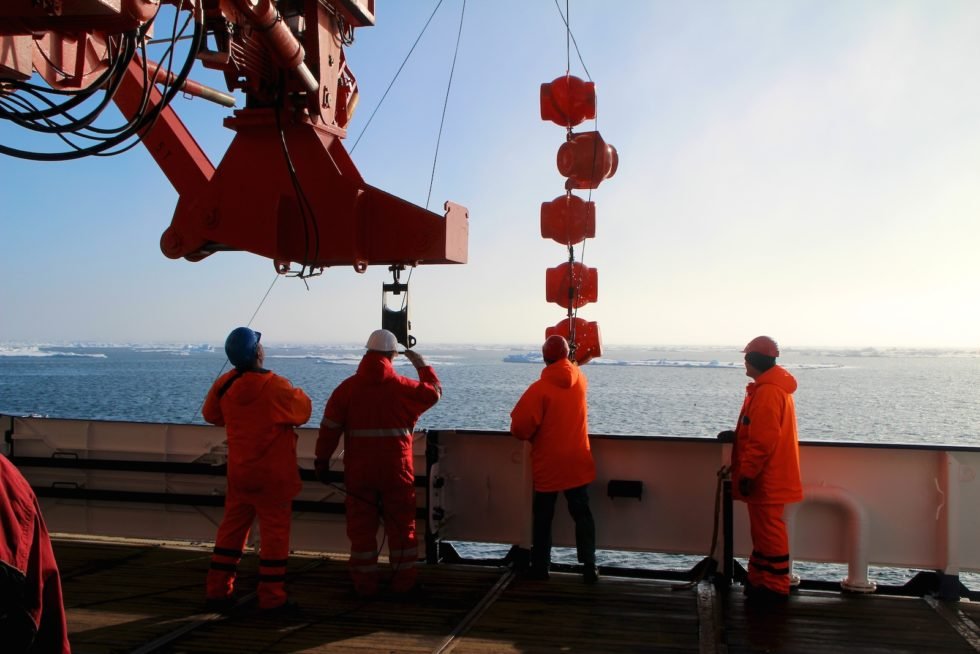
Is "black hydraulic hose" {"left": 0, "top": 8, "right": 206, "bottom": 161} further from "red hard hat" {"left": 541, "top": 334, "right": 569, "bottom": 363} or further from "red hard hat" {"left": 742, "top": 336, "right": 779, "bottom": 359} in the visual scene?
"red hard hat" {"left": 742, "top": 336, "right": 779, "bottom": 359}

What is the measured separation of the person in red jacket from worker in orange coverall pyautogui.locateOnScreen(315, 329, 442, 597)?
0.79 m

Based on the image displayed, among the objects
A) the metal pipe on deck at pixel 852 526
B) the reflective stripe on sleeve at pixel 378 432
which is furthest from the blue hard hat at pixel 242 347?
the metal pipe on deck at pixel 852 526

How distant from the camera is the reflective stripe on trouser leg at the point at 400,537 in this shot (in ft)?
19.0

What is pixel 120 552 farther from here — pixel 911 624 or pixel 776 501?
pixel 911 624

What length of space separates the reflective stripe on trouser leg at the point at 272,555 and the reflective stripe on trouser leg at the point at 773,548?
3162mm

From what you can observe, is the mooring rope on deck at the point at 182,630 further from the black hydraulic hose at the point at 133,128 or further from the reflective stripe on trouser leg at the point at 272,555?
the black hydraulic hose at the point at 133,128

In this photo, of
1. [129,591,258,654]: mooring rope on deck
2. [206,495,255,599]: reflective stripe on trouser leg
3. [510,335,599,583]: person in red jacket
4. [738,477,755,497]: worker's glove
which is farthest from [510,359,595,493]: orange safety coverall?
[129,591,258,654]: mooring rope on deck

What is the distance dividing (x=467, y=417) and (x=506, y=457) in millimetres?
39095

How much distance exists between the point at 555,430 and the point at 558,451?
0.50ft

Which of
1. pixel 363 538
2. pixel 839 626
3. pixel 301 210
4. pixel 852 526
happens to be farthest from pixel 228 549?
pixel 852 526

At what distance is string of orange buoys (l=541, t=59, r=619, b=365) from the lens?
22.6 ft

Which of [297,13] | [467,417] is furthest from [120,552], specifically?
[467,417]

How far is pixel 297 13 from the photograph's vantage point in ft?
17.0

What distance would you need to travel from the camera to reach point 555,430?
6.13m
